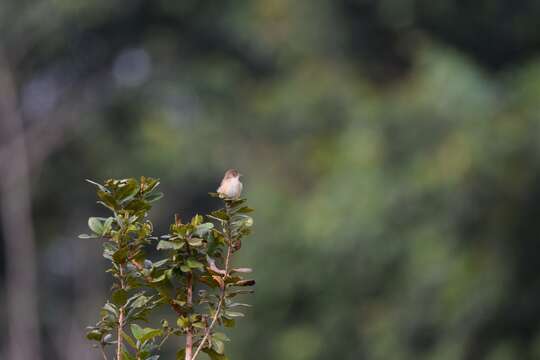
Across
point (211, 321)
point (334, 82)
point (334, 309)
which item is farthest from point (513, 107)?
point (211, 321)

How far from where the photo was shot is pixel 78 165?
19859 mm

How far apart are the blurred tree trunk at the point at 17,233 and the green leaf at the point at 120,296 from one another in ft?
55.3

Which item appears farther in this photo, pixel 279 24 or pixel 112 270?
pixel 279 24

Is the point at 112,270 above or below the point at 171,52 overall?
below

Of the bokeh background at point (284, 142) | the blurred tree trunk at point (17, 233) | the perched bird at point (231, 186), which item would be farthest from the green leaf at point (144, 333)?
the blurred tree trunk at point (17, 233)

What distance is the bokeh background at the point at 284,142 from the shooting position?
46.2 ft

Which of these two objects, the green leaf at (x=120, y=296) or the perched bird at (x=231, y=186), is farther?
the perched bird at (x=231, y=186)

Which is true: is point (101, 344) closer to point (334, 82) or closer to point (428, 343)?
point (428, 343)

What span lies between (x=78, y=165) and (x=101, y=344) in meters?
17.5

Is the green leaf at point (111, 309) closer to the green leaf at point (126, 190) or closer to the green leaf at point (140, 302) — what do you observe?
the green leaf at point (140, 302)

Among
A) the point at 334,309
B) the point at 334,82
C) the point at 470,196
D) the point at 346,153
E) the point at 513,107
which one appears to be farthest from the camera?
the point at 334,82

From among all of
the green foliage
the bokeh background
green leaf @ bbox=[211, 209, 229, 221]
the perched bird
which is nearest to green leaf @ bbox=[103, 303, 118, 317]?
the green foliage

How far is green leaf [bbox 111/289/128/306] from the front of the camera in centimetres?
254

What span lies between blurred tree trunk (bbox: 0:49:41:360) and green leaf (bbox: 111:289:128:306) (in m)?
16.8
